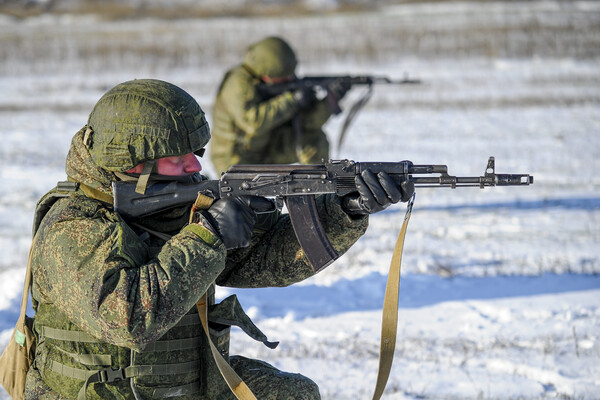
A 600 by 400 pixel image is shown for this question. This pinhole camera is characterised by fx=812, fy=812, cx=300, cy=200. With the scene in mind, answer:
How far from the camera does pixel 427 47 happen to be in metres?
20.8

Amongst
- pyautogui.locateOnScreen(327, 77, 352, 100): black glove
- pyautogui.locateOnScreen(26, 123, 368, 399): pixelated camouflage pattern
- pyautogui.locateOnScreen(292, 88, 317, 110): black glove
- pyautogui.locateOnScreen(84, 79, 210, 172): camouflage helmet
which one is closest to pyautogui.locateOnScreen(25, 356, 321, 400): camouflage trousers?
pyautogui.locateOnScreen(26, 123, 368, 399): pixelated camouflage pattern

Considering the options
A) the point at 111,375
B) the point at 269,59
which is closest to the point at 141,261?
the point at 111,375

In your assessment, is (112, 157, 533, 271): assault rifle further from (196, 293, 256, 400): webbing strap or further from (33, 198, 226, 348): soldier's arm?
(196, 293, 256, 400): webbing strap

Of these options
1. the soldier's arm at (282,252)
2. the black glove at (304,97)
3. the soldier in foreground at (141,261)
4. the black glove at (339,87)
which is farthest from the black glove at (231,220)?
the black glove at (339,87)

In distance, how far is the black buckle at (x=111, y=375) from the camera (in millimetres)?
2846

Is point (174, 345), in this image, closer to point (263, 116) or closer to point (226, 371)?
point (226, 371)

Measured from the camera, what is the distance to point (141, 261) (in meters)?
2.85

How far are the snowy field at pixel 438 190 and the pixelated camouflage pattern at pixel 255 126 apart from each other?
3.84 ft

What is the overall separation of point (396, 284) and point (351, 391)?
1.63m

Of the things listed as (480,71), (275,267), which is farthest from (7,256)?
(480,71)

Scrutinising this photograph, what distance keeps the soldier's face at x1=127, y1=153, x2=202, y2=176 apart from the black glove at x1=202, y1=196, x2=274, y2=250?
20cm

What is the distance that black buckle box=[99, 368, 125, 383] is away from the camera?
2.85 m

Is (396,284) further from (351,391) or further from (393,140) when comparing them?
(393,140)

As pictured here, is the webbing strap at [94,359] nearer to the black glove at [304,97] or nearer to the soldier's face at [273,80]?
the black glove at [304,97]
